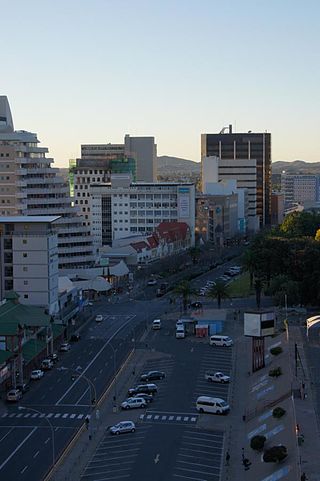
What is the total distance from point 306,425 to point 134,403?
11.8 m

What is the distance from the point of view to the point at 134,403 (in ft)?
160

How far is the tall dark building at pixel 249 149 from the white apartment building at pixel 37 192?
94974 mm

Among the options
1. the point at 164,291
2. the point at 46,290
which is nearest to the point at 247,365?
the point at 46,290

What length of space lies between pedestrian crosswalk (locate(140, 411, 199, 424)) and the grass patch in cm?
4499

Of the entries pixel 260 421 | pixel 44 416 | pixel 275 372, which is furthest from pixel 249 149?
pixel 260 421

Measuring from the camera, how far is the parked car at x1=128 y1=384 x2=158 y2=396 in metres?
51.4

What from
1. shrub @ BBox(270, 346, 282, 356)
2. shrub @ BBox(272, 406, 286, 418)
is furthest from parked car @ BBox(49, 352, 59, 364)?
shrub @ BBox(272, 406, 286, 418)

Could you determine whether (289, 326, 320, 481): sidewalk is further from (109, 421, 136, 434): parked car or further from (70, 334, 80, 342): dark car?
(70, 334, 80, 342): dark car

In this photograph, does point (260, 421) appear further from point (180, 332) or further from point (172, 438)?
point (180, 332)

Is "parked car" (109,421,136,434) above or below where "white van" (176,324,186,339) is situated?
below

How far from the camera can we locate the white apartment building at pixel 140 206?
5364 inches

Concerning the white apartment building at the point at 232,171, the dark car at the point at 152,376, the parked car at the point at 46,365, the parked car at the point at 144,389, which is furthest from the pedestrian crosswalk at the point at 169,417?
the white apartment building at the point at 232,171

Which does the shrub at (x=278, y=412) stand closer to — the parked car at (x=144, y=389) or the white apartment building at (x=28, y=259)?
the parked car at (x=144, y=389)

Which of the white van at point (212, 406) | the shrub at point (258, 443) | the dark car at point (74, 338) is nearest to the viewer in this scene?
the shrub at point (258, 443)
